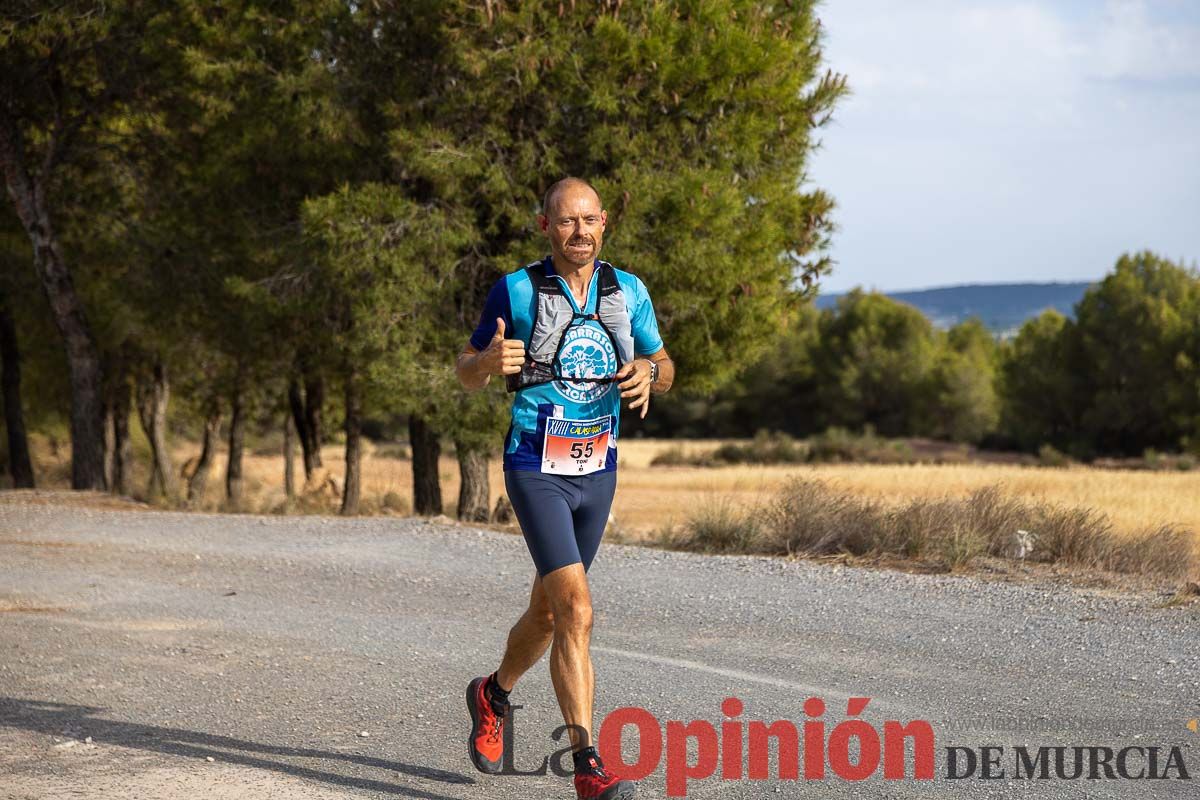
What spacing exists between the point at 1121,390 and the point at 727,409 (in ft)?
77.7

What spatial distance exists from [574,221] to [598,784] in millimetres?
2036

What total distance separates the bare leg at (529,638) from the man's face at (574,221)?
127cm

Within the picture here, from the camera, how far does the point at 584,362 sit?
4.72m

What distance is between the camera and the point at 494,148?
14367 mm

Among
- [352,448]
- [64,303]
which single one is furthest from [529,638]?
[352,448]

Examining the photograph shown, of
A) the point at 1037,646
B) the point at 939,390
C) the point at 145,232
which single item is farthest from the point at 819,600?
the point at 939,390

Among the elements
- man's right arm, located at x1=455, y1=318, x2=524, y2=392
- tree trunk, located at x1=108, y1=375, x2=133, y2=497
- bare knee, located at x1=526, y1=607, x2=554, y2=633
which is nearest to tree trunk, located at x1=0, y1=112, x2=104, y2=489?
tree trunk, located at x1=108, y1=375, x2=133, y2=497

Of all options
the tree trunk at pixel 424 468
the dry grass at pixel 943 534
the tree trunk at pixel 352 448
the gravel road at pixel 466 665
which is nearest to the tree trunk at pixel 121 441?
the tree trunk at pixel 352 448

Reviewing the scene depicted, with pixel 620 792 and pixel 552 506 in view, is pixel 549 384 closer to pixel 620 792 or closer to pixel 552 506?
pixel 552 506

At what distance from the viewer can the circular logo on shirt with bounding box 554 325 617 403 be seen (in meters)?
4.70

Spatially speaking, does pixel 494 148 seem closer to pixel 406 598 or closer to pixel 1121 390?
pixel 406 598

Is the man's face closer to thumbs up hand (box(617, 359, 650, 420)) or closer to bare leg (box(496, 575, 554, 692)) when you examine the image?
thumbs up hand (box(617, 359, 650, 420))

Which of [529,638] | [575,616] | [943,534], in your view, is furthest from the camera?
[943,534]

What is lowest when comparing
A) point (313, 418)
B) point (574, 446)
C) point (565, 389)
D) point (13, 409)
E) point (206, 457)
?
point (206, 457)
